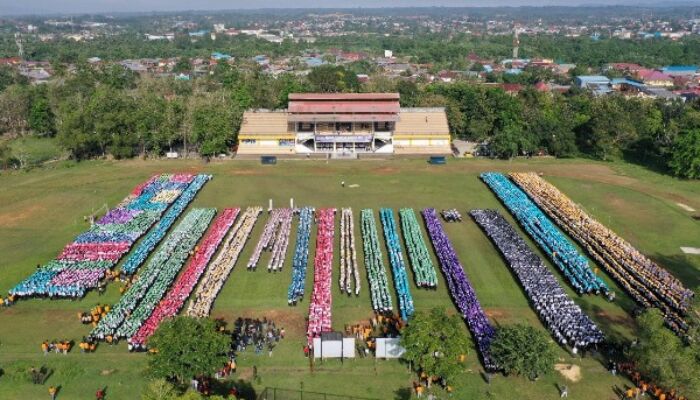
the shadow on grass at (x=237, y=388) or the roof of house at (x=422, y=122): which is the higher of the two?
the roof of house at (x=422, y=122)

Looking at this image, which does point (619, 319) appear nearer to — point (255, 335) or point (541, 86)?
point (255, 335)

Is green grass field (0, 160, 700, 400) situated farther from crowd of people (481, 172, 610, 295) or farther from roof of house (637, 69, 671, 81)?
roof of house (637, 69, 671, 81)

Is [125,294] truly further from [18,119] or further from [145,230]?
[18,119]

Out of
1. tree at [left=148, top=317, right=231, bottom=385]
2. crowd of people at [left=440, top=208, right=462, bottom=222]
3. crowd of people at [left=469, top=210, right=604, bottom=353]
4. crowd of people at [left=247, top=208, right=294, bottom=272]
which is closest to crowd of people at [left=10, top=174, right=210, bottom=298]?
crowd of people at [left=247, top=208, right=294, bottom=272]

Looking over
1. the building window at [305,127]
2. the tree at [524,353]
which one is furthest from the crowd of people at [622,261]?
the building window at [305,127]

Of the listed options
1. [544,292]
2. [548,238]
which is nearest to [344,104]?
[548,238]

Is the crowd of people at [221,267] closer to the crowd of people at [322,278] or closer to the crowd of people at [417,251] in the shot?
the crowd of people at [322,278]

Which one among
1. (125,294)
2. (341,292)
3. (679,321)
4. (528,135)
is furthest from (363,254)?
(528,135)
